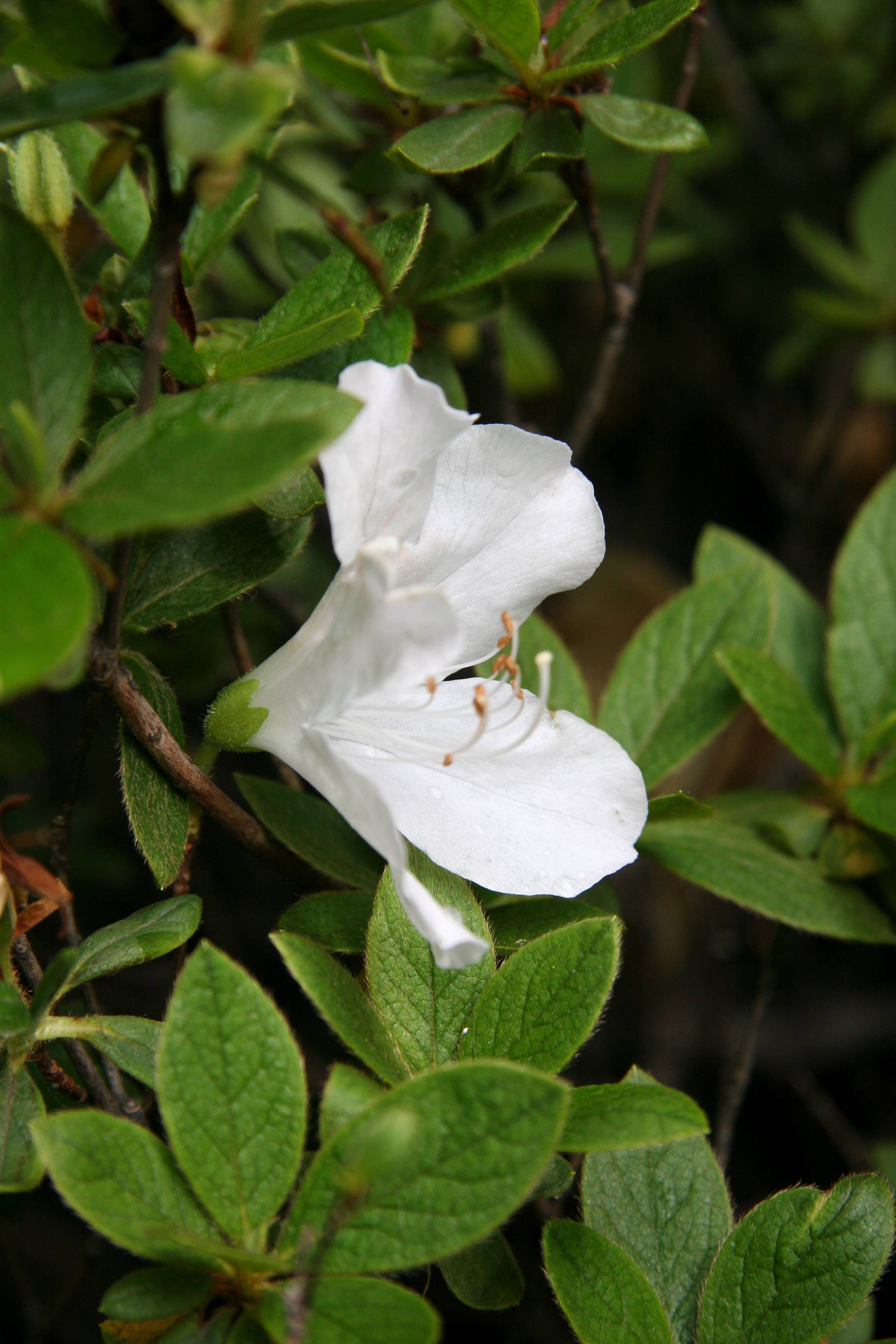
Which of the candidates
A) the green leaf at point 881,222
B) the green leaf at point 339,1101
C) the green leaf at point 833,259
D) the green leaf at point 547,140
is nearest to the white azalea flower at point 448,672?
the green leaf at point 339,1101

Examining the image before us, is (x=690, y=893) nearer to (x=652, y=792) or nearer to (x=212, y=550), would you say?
(x=652, y=792)

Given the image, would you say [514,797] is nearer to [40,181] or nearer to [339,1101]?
[339,1101]

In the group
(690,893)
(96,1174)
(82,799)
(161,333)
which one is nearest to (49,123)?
(161,333)

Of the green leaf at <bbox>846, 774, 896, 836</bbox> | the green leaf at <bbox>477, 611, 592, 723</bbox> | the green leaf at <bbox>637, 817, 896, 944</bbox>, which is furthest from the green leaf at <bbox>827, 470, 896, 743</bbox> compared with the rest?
the green leaf at <bbox>477, 611, 592, 723</bbox>

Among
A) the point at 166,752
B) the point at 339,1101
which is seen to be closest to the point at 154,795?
the point at 166,752

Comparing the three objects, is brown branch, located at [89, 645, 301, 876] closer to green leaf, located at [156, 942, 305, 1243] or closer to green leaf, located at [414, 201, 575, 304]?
green leaf, located at [156, 942, 305, 1243]

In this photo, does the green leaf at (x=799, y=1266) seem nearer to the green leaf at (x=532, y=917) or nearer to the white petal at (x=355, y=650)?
the green leaf at (x=532, y=917)
